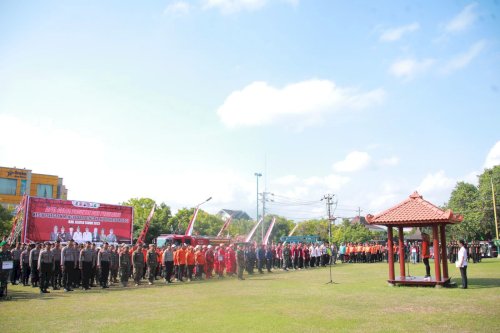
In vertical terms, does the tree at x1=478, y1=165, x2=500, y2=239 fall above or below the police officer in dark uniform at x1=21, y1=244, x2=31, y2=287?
above

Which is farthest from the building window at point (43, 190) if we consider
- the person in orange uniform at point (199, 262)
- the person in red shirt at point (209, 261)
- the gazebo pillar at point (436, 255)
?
the gazebo pillar at point (436, 255)

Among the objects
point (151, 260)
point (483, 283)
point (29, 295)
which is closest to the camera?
point (29, 295)

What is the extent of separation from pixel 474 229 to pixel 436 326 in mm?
57152

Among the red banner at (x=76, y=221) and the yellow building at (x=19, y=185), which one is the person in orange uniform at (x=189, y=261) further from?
the yellow building at (x=19, y=185)

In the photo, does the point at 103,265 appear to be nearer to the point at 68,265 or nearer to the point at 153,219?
the point at 68,265

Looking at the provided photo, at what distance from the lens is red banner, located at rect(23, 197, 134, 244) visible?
1010 inches

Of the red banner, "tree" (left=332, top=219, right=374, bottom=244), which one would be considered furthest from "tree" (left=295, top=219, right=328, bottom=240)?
the red banner

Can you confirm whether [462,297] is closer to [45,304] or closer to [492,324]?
[492,324]

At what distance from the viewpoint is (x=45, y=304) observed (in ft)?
43.1

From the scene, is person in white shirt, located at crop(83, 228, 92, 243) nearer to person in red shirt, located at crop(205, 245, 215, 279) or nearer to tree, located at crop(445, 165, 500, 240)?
person in red shirt, located at crop(205, 245, 215, 279)

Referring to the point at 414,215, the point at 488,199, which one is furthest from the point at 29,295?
the point at 488,199

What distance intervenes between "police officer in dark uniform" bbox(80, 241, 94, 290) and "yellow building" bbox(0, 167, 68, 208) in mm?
47064

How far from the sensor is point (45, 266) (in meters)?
16.5

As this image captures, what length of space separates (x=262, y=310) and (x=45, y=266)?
973 cm
